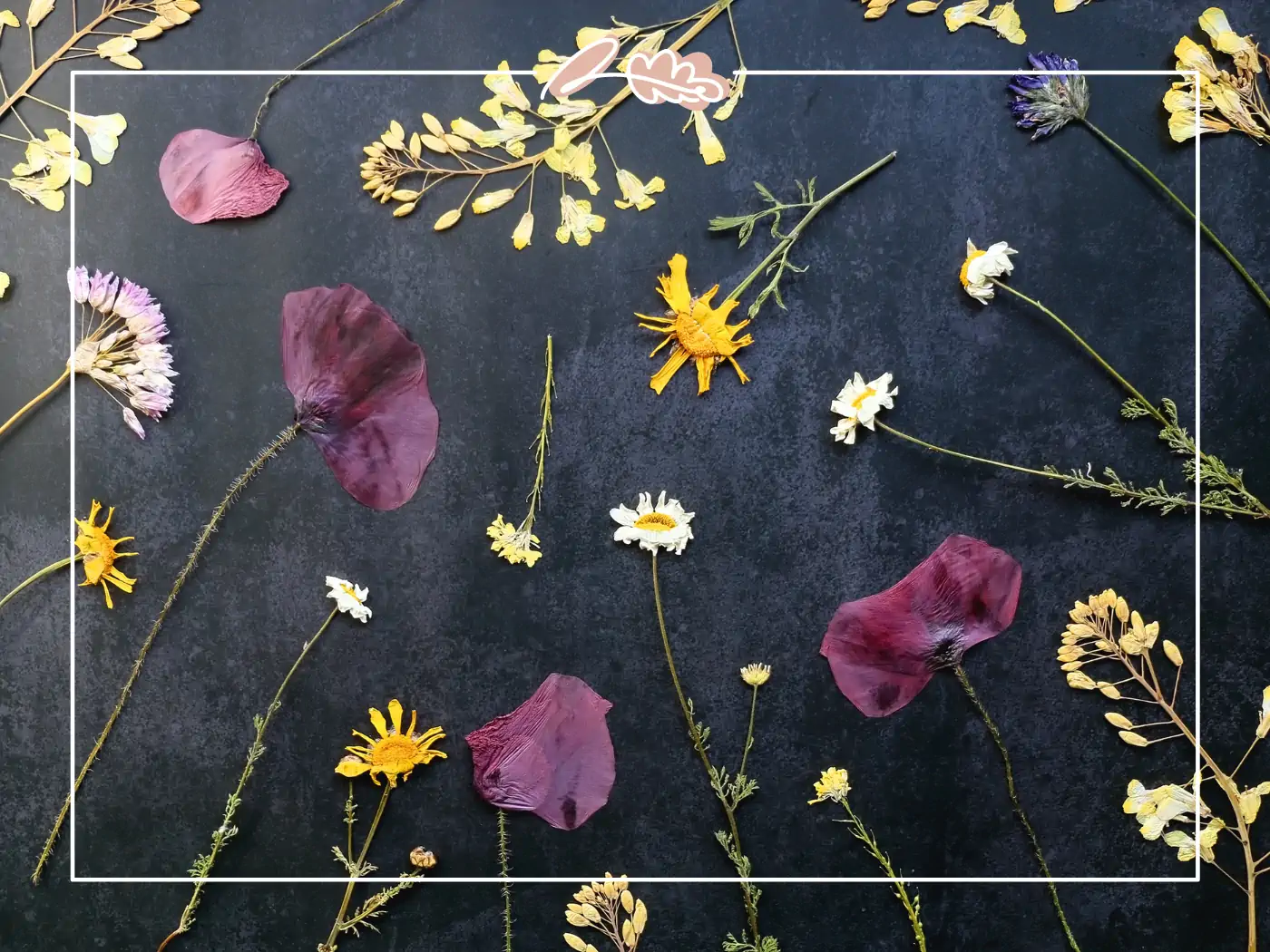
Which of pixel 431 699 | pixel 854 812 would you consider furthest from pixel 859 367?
pixel 431 699

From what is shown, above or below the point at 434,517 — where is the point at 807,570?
below

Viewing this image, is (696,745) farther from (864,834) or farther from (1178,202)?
(1178,202)

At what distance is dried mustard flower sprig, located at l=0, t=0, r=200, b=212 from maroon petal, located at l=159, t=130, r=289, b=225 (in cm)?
9

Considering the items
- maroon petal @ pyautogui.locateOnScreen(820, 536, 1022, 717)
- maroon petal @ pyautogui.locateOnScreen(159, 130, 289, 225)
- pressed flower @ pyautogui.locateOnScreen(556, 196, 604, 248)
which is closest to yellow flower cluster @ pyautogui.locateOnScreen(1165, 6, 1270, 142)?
maroon petal @ pyautogui.locateOnScreen(820, 536, 1022, 717)

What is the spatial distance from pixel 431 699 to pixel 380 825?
0.59 feet

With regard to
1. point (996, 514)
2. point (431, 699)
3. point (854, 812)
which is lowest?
point (854, 812)

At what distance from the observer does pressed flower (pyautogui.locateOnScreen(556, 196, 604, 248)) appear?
991 mm

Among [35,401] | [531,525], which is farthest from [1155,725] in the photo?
[35,401]

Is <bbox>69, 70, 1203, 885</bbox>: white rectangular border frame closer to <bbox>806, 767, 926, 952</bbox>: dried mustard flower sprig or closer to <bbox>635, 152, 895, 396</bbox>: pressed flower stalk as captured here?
<bbox>806, 767, 926, 952</bbox>: dried mustard flower sprig

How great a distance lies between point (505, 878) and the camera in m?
1.00

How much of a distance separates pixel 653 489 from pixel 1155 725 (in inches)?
29.0

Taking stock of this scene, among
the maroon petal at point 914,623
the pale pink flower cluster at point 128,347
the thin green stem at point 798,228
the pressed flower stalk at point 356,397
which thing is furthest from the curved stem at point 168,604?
the maroon petal at point 914,623

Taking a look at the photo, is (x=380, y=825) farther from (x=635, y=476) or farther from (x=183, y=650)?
(x=635, y=476)

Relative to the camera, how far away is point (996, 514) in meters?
1.00
